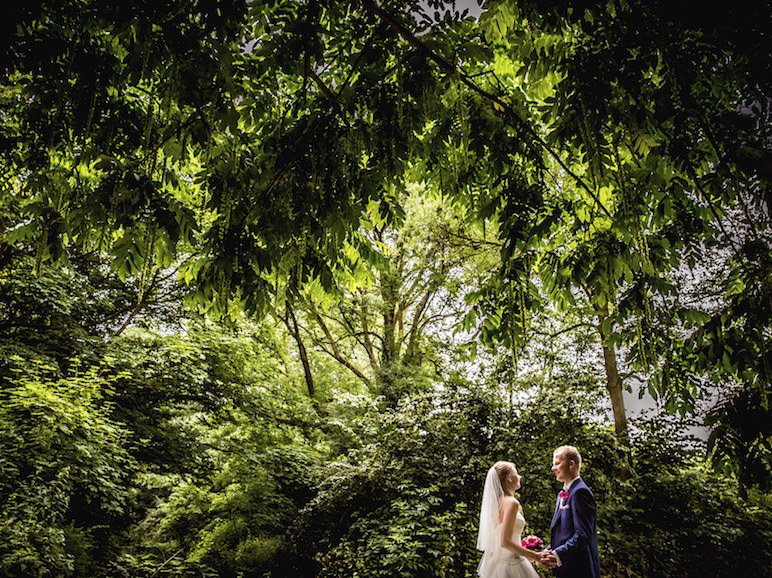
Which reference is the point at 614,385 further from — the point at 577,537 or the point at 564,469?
the point at 577,537

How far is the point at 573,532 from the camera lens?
146 inches

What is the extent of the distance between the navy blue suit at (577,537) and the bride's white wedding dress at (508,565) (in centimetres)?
60

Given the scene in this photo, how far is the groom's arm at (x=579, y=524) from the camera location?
356 cm

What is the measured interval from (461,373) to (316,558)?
194 inches

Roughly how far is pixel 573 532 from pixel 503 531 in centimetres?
82

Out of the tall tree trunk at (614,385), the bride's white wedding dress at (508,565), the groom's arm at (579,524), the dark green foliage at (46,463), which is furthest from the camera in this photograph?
the tall tree trunk at (614,385)

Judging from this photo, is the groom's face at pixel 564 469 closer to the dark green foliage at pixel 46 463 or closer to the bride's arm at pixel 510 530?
the bride's arm at pixel 510 530

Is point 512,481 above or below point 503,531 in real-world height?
above

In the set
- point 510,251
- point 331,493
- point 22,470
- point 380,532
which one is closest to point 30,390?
point 22,470

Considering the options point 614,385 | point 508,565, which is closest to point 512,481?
point 508,565

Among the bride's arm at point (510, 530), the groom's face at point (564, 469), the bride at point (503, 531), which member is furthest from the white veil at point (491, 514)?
the groom's face at point (564, 469)

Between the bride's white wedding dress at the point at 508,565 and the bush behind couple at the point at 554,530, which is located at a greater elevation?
the bush behind couple at the point at 554,530

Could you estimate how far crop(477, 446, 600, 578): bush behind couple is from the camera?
11.7 feet

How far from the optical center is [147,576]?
6.90 meters
